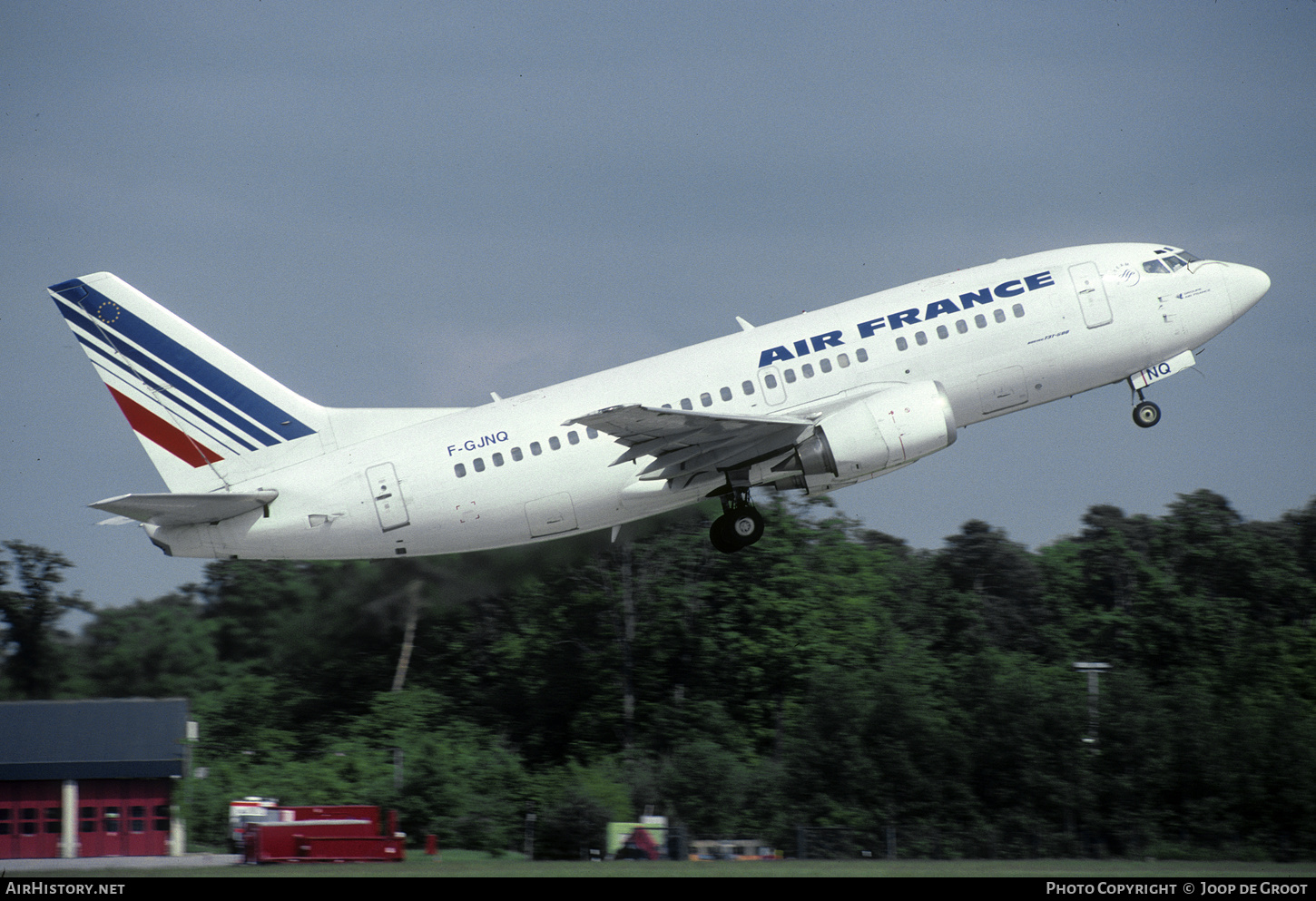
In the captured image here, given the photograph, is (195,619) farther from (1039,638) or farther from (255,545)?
(1039,638)

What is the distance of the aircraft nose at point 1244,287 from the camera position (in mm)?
34688

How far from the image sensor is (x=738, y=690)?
65.2m

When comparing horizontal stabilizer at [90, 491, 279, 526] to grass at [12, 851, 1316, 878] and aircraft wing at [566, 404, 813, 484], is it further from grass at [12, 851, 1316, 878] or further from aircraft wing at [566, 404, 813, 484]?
aircraft wing at [566, 404, 813, 484]

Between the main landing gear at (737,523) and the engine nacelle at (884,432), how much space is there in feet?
9.64

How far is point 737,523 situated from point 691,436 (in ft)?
11.7

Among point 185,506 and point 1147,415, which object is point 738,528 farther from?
point 185,506

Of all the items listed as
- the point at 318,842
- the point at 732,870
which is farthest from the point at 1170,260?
the point at 318,842

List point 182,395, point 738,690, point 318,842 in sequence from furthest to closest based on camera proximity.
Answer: point 738,690 < point 318,842 < point 182,395

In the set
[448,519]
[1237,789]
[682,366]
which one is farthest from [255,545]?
[1237,789]

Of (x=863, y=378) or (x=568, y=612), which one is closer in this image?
(x=863, y=378)

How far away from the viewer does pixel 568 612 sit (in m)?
65.9

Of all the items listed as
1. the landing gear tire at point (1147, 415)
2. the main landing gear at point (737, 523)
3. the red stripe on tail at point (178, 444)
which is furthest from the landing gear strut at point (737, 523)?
A: the red stripe on tail at point (178, 444)

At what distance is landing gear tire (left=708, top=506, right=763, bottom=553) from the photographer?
34.3 m
